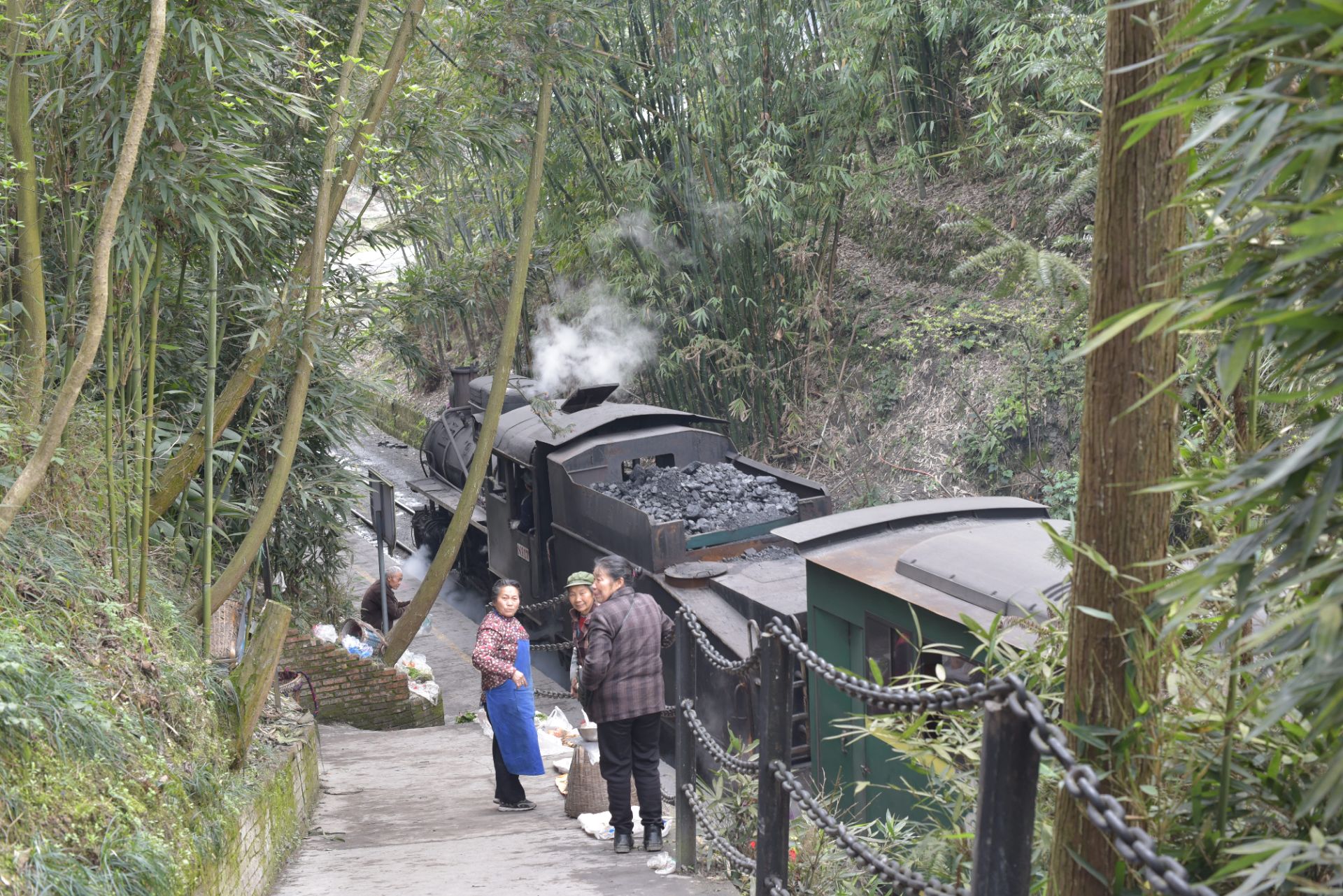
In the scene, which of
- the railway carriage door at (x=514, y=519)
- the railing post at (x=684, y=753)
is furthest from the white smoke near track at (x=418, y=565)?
the railing post at (x=684, y=753)

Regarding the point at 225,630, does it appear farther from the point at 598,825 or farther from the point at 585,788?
the point at 598,825

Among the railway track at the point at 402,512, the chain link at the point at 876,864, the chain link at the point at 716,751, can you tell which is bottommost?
the chain link at the point at 876,864

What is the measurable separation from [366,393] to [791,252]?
669cm

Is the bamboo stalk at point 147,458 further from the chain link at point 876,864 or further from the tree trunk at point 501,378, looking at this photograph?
the tree trunk at point 501,378

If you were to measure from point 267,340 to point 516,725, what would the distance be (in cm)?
241

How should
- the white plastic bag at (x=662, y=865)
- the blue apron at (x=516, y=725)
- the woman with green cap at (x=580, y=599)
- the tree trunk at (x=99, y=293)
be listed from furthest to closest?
the blue apron at (x=516, y=725), the woman with green cap at (x=580, y=599), the white plastic bag at (x=662, y=865), the tree trunk at (x=99, y=293)

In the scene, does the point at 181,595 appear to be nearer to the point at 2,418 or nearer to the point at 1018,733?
the point at 2,418

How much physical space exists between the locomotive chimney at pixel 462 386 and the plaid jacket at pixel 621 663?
8.51 metres

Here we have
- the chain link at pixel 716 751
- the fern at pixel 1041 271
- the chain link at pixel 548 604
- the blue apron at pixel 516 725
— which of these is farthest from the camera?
the chain link at pixel 548 604

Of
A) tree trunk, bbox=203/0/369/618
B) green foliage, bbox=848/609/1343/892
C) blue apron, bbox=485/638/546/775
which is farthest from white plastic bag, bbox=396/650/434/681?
green foliage, bbox=848/609/1343/892

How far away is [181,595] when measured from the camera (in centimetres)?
560

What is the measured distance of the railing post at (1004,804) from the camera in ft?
6.20

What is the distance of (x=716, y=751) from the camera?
3.84 m

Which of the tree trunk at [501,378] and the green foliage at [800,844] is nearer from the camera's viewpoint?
the green foliage at [800,844]
